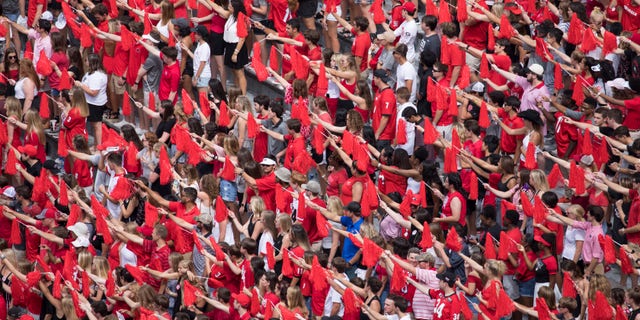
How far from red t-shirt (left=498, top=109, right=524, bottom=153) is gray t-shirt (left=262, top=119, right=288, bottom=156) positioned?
255 cm

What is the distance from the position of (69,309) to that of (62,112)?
12.7ft

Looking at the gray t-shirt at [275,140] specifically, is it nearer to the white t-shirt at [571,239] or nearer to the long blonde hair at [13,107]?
the long blonde hair at [13,107]

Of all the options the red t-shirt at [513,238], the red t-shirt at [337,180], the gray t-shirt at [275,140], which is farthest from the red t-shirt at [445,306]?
the gray t-shirt at [275,140]

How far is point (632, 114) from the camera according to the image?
18.0 metres

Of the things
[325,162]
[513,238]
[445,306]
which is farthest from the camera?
[325,162]

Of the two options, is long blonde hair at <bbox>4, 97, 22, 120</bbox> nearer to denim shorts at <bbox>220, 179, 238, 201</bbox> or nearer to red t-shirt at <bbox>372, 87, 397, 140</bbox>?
denim shorts at <bbox>220, 179, 238, 201</bbox>

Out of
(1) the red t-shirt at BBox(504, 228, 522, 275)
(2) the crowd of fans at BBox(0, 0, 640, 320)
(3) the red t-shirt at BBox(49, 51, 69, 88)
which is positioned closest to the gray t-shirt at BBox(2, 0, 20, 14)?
(2) the crowd of fans at BBox(0, 0, 640, 320)

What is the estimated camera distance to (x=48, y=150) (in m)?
21.5

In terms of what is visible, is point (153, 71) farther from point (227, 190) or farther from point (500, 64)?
point (500, 64)

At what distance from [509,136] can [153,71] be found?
496 cm

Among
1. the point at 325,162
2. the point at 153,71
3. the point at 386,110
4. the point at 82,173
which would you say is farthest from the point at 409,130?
the point at 82,173

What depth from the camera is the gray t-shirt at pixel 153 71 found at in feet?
67.1

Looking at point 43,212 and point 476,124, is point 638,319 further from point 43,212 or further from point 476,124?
point 43,212

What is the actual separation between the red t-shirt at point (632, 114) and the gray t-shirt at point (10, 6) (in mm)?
9523
